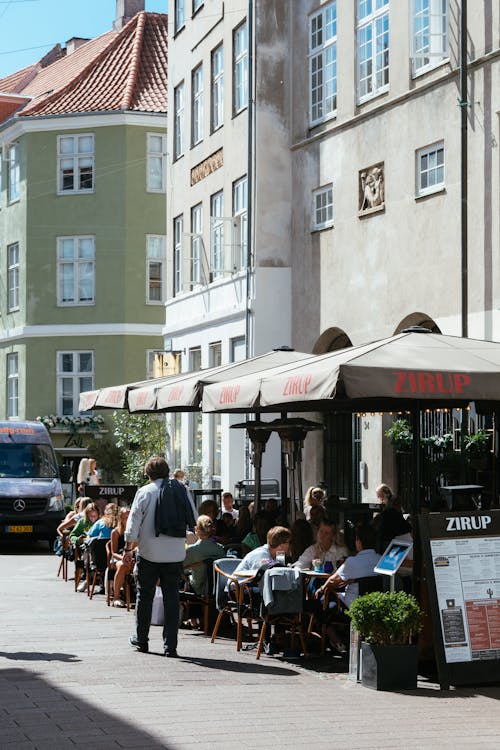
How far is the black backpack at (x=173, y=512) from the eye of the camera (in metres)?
12.6

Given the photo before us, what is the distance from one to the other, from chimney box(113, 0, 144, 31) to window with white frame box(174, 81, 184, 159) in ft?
54.0

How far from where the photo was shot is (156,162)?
4244cm

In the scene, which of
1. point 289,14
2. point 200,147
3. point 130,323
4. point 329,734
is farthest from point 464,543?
point 130,323

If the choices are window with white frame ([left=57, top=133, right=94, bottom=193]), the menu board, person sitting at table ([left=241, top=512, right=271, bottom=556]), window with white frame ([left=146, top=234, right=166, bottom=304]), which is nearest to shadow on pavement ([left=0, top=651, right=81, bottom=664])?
the menu board

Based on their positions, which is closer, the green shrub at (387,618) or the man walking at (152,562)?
Answer: the green shrub at (387,618)

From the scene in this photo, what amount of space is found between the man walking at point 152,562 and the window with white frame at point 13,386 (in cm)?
3177

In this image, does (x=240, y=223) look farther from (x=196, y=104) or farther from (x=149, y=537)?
(x=149, y=537)

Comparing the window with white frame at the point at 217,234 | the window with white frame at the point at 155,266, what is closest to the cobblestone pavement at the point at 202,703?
the window with white frame at the point at 217,234

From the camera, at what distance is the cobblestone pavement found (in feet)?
28.2

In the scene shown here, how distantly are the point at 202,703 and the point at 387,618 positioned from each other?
1.66m

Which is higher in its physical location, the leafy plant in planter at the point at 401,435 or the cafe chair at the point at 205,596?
the leafy plant in planter at the point at 401,435

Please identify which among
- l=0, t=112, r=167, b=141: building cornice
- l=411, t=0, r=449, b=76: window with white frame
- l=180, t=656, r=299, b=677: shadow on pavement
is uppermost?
l=0, t=112, r=167, b=141: building cornice

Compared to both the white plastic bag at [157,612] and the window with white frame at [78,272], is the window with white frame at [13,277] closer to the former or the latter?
the window with white frame at [78,272]

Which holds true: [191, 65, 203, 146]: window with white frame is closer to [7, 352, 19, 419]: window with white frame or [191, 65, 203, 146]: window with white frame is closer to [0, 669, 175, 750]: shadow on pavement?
[7, 352, 19, 419]: window with white frame
